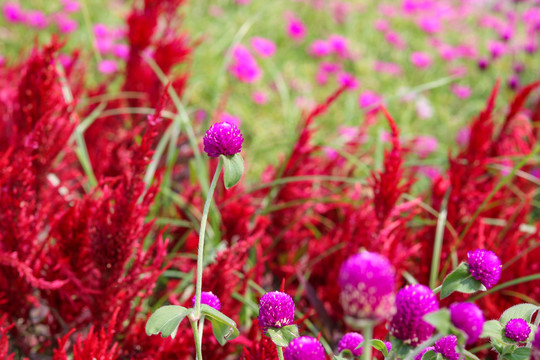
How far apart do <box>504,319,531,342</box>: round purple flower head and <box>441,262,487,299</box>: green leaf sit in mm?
58

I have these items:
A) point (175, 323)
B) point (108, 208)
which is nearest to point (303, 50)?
point (108, 208)

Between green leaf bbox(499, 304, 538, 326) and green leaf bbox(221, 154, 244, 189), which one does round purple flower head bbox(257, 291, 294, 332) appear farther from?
green leaf bbox(499, 304, 538, 326)

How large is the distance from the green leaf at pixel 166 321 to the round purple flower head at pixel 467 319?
32 centimetres

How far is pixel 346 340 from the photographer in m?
0.76

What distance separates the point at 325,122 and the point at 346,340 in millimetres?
2947

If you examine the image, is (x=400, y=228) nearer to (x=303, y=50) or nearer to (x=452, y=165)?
(x=452, y=165)

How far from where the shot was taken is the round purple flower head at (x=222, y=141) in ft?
2.39

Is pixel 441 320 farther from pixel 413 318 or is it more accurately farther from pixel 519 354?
pixel 519 354

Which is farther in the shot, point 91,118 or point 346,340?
point 91,118

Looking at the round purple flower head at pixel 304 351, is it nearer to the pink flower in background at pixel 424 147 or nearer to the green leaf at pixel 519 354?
the green leaf at pixel 519 354

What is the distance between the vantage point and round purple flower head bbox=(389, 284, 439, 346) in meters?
0.61

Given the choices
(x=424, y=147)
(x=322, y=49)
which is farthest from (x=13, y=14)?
(x=424, y=147)

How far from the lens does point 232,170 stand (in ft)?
2.37

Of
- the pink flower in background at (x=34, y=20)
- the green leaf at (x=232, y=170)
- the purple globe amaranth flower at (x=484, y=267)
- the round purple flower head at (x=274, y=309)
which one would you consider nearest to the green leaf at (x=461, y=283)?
the purple globe amaranth flower at (x=484, y=267)
